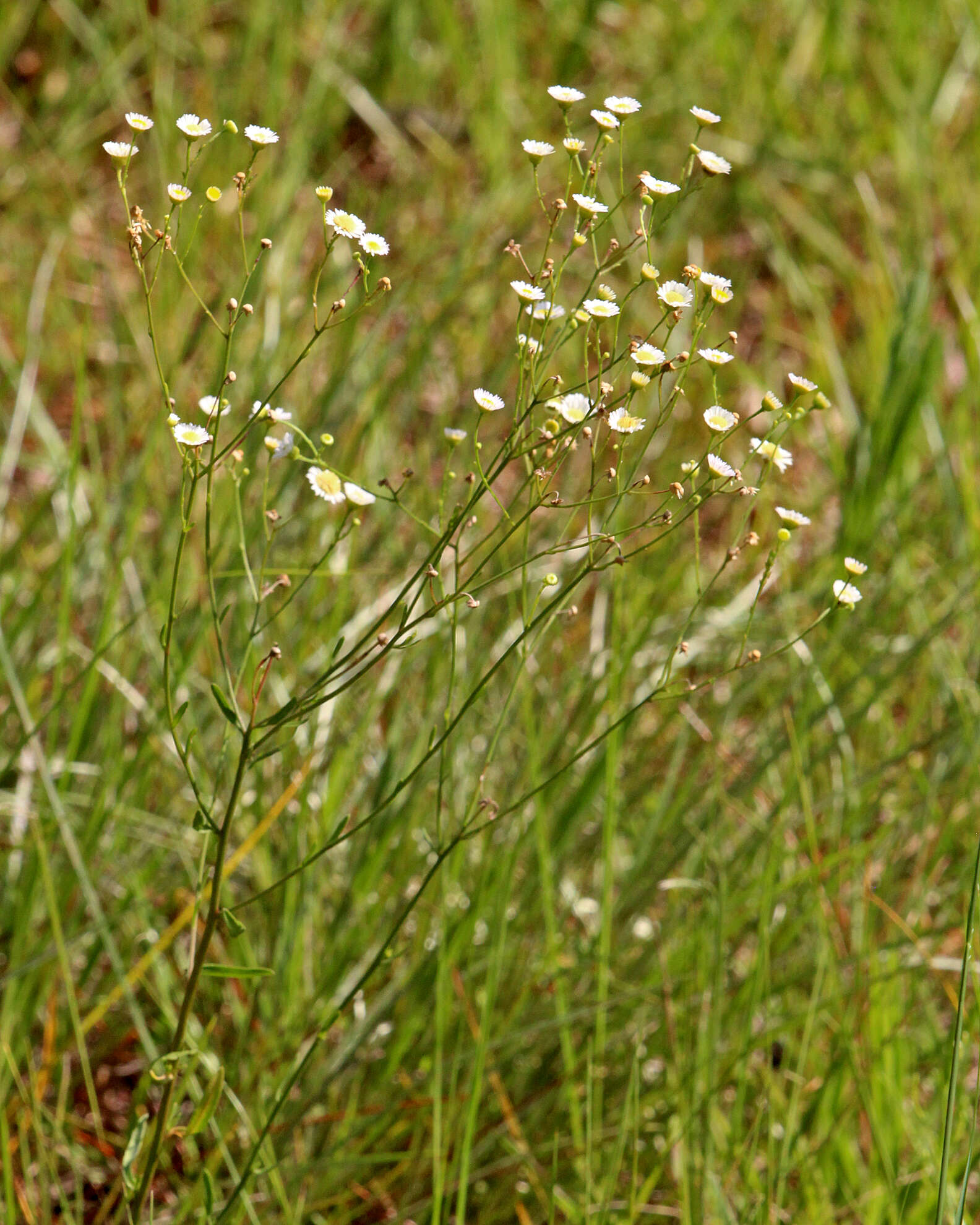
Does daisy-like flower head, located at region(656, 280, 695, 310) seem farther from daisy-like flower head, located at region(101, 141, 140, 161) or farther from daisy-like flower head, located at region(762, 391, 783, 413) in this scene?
daisy-like flower head, located at region(101, 141, 140, 161)

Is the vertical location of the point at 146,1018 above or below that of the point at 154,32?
below

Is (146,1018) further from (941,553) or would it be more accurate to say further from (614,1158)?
(941,553)

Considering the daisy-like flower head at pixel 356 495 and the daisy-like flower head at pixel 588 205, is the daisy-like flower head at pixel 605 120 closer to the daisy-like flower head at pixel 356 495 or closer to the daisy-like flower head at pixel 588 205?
the daisy-like flower head at pixel 588 205

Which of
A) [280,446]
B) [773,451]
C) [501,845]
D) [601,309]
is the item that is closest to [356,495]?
[280,446]

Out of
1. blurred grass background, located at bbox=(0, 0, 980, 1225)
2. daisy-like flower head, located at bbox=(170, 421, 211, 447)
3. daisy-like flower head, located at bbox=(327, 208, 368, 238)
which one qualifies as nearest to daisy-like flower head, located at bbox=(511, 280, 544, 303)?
daisy-like flower head, located at bbox=(327, 208, 368, 238)

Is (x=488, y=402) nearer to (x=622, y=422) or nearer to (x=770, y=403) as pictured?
(x=622, y=422)

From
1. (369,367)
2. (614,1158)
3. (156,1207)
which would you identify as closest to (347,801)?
(156,1207)
